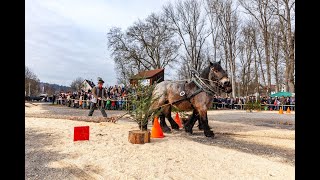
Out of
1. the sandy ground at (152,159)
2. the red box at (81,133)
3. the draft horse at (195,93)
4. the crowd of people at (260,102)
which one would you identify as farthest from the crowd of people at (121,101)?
the sandy ground at (152,159)

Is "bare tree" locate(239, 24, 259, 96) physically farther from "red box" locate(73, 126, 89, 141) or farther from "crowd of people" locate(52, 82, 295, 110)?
"red box" locate(73, 126, 89, 141)

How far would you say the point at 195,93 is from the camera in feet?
26.6

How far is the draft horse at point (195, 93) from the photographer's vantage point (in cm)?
791

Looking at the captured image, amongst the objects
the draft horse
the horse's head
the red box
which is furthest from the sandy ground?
the horse's head

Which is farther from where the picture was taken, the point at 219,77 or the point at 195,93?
the point at 195,93

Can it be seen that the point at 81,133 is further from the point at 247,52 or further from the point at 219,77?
the point at 247,52

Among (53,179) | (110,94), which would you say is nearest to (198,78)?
(53,179)

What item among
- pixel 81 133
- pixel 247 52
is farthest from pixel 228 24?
pixel 81 133

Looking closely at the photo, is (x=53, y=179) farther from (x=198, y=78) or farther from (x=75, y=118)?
(x=75, y=118)

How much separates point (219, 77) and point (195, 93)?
86 cm

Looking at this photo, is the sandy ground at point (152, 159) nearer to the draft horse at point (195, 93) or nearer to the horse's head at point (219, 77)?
the draft horse at point (195, 93)
